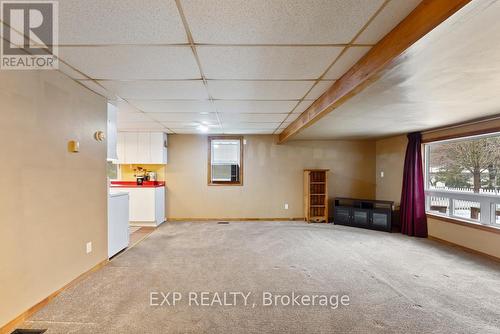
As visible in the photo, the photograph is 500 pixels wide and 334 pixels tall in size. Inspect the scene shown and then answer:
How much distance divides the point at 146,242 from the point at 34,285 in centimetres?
223

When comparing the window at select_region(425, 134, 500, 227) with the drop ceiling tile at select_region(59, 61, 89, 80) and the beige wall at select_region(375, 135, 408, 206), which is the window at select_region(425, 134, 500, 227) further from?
the drop ceiling tile at select_region(59, 61, 89, 80)

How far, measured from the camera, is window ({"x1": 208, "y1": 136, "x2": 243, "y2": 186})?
6434 millimetres

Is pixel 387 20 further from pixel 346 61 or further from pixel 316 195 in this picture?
pixel 316 195

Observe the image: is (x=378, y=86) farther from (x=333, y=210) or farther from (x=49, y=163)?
(x=333, y=210)

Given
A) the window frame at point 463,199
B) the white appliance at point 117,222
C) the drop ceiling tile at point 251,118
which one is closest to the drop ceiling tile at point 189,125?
the drop ceiling tile at point 251,118

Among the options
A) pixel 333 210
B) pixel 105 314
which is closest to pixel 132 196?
pixel 105 314

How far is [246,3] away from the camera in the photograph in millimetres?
1429

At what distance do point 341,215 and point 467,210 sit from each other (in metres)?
2.31

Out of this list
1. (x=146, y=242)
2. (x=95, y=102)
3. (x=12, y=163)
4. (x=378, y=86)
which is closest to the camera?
(x=12, y=163)

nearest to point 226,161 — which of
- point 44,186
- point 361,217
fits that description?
point 361,217

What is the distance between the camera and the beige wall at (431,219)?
3.66 m

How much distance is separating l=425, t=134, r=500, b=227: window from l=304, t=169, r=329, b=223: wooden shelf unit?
2117 mm

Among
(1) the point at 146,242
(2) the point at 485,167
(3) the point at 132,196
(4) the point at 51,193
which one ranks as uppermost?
(2) the point at 485,167

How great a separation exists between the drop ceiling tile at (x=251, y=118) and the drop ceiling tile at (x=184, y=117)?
0.22 meters
